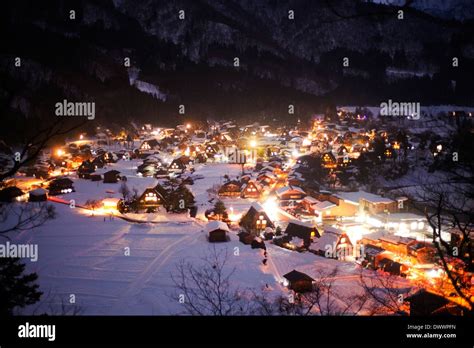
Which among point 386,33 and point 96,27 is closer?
point 96,27

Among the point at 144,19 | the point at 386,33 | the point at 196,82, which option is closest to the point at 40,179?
the point at 196,82

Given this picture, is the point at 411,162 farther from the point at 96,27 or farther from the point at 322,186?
the point at 96,27

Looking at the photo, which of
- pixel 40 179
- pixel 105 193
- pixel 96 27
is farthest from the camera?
pixel 96 27

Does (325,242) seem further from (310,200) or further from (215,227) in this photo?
(310,200)

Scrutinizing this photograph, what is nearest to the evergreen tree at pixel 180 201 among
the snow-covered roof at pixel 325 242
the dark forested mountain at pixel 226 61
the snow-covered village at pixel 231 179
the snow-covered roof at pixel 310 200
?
the snow-covered village at pixel 231 179

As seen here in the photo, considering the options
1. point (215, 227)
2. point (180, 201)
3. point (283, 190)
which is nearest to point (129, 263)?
point (215, 227)

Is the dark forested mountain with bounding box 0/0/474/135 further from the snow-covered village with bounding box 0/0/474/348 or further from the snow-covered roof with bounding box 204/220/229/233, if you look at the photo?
the snow-covered roof with bounding box 204/220/229/233
